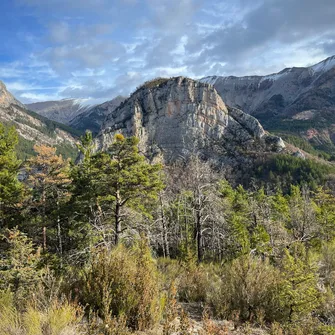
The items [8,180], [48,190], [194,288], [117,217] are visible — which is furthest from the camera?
[48,190]

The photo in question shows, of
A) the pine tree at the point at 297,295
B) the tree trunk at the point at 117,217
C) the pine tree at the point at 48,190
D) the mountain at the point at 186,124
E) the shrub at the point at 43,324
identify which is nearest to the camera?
the shrub at the point at 43,324

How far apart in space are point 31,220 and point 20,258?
8.87m

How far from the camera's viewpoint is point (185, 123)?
10925 centimetres

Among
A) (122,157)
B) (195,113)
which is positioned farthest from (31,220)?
(195,113)

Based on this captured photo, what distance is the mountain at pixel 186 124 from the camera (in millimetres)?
104312

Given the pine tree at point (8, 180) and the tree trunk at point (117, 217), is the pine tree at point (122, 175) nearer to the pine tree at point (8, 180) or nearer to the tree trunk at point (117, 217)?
the tree trunk at point (117, 217)

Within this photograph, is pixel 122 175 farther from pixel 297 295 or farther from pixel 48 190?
pixel 297 295

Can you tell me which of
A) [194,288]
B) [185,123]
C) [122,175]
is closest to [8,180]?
[122,175]

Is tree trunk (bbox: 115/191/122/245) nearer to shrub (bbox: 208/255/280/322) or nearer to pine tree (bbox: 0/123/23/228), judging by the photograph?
shrub (bbox: 208/255/280/322)

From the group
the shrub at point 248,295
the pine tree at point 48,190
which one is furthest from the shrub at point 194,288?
the pine tree at point 48,190

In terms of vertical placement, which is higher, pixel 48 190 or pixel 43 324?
pixel 48 190

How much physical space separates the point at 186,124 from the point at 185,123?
70 cm

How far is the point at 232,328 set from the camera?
16.0 ft

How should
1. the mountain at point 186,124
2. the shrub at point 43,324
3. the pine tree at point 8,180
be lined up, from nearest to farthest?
the shrub at point 43,324
the pine tree at point 8,180
the mountain at point 186,124
